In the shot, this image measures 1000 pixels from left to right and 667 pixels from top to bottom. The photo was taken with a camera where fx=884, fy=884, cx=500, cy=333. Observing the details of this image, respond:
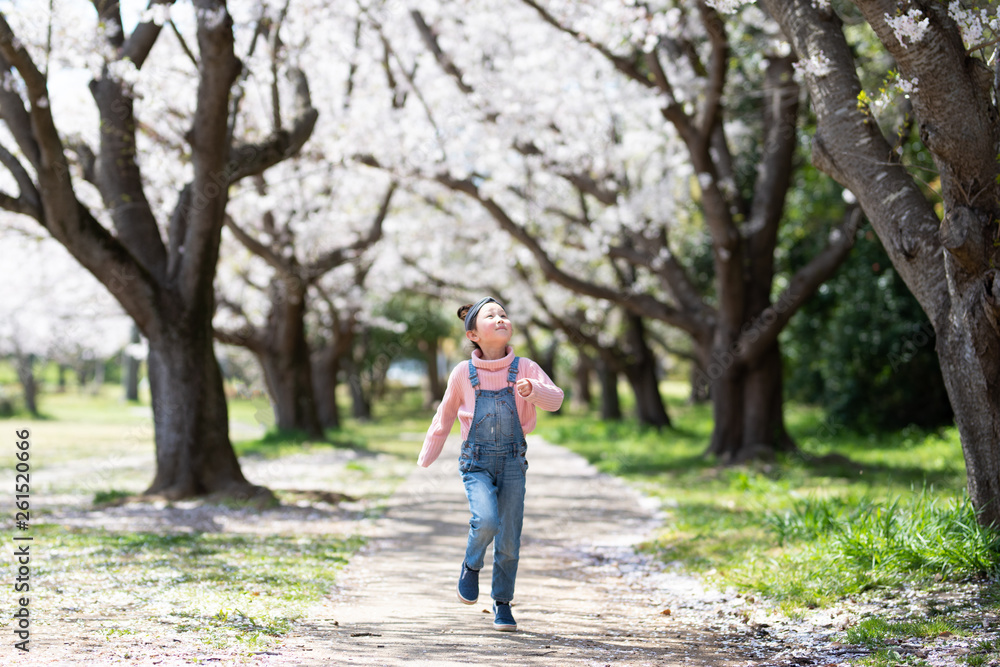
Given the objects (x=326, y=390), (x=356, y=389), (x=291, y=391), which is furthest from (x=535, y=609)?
(x=356, y=389)

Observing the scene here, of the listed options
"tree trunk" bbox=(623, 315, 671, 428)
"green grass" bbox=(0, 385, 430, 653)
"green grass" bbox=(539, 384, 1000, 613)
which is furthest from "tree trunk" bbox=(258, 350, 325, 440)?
"tree trunk" bbox=(623, 315, 671, 428)

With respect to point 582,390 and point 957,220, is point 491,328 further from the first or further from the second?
point 582,390

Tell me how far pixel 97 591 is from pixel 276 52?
8.27m

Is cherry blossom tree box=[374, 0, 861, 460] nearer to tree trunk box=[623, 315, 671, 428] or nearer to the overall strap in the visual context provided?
tree trunk box=[623, 315, 671, 428]

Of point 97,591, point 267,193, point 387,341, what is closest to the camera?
point 97,591

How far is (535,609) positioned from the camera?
5.51m

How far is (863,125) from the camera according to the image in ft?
19.6

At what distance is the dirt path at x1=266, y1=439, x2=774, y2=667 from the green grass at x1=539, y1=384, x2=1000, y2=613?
42 cm

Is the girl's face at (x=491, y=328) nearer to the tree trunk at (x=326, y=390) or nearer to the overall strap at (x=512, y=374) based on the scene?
the overall strap at (x=512, y=374)

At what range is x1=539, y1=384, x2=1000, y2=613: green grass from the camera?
215 inches

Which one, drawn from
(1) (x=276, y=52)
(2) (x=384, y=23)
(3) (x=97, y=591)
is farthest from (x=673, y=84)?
(3) (x=97, y=591)

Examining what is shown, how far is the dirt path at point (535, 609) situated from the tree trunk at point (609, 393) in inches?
672

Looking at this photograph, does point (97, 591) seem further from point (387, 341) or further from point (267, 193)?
point (387, 341)

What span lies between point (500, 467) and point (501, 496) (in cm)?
16
